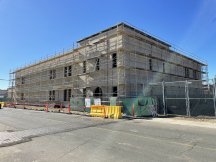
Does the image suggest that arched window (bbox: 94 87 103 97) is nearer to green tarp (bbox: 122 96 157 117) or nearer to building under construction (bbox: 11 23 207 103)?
building under construction (bbox: 11 23 207 103)

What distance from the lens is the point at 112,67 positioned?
27938 millimetres

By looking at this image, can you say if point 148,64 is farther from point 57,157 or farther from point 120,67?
point 57,157

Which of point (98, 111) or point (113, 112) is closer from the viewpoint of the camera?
point (113, 112)

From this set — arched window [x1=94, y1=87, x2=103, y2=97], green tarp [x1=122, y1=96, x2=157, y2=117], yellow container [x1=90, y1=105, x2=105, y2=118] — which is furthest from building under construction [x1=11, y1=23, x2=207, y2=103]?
yellow container [x1=90, y1=105, x2=105, y2=118]

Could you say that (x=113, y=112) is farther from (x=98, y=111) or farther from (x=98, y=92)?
(x=98, y=92)

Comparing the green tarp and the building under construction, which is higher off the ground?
the building under construction

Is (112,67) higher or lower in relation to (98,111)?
higher

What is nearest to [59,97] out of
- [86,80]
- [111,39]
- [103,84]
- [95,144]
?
[86,80]

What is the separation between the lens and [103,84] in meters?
28.6

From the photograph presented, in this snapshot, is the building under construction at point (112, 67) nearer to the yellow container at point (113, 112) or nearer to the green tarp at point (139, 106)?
the green tarp at point (139, 106)

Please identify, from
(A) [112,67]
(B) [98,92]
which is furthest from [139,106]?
(B) [98,92]

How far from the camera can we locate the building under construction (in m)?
27.3

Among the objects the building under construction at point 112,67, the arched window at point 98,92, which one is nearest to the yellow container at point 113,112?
the building under construction at point 112,67

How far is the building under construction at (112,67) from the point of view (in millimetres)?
27258
